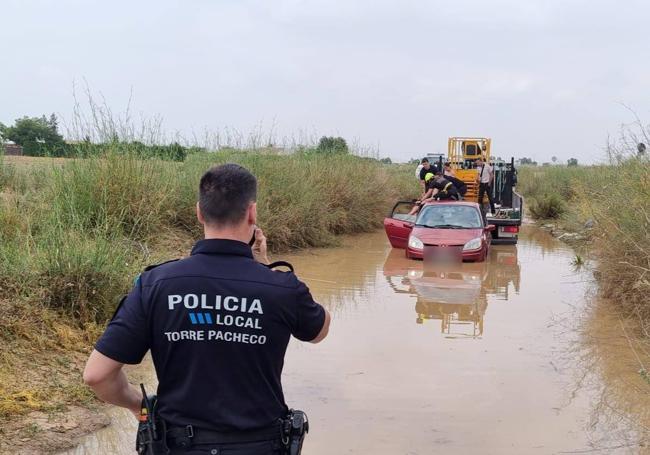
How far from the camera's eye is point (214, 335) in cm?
223

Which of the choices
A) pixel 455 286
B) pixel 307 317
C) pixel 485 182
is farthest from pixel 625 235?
pixel 485 182

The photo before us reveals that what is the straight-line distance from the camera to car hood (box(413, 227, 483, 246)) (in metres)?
13.0

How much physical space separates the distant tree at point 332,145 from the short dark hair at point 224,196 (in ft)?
60.1

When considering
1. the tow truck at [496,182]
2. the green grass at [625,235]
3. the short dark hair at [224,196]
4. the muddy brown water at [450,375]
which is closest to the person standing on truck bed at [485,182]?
the tow truck at [496,182]

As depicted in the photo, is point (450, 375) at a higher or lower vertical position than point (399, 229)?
lower

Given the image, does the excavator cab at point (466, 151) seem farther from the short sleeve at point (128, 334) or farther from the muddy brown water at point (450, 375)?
the short sleeve at point (128, 334)

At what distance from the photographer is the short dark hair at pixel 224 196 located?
233 centimetres

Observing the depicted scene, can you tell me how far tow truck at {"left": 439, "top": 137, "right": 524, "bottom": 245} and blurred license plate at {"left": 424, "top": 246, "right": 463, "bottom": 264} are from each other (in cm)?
254

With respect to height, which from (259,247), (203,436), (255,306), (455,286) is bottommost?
(455,286)

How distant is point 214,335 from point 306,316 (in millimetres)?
338

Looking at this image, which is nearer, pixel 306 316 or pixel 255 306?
pixel 255 306

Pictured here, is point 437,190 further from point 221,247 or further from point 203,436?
point 203,436

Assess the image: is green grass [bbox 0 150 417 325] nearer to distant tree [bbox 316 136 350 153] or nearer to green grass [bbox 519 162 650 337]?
distant tree [bbox 316 136 350 153]

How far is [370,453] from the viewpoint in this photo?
4.62 meters
